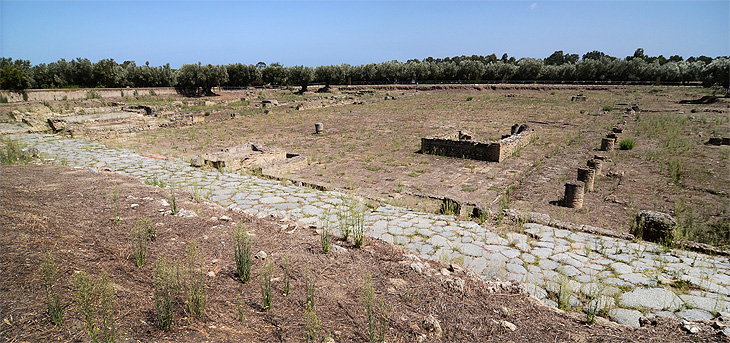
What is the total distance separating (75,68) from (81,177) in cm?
4146

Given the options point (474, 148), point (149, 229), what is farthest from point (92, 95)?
point (149, 229)

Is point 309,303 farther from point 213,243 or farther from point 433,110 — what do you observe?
point 433,110

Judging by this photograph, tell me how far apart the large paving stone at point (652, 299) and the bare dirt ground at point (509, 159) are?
3103 millimetres

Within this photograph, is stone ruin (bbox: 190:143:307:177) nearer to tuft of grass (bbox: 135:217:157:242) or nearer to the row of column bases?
tuft of grass (bbox: 135:217:157:242)

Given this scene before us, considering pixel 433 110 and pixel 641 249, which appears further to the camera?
pixel 433 110

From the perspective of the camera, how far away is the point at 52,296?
9.23ft

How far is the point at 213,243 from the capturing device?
14.8 feet

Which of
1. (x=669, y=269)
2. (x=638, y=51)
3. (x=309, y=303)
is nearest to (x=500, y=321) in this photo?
(x=309, y=303)

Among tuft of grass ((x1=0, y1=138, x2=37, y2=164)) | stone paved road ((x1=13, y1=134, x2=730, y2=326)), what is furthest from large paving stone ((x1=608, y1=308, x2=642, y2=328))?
tuft of grass ((x1=0, y1=138, x2=37, y2=164))

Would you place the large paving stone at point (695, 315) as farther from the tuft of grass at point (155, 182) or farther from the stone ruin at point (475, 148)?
the stone ruin at point (475, 148)

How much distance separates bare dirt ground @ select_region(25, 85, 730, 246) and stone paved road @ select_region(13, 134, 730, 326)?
1.53m

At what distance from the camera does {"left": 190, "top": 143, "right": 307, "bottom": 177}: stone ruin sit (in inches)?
418

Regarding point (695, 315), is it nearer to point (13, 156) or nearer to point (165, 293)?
point (165, 293)

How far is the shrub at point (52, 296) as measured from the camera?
257 cm
